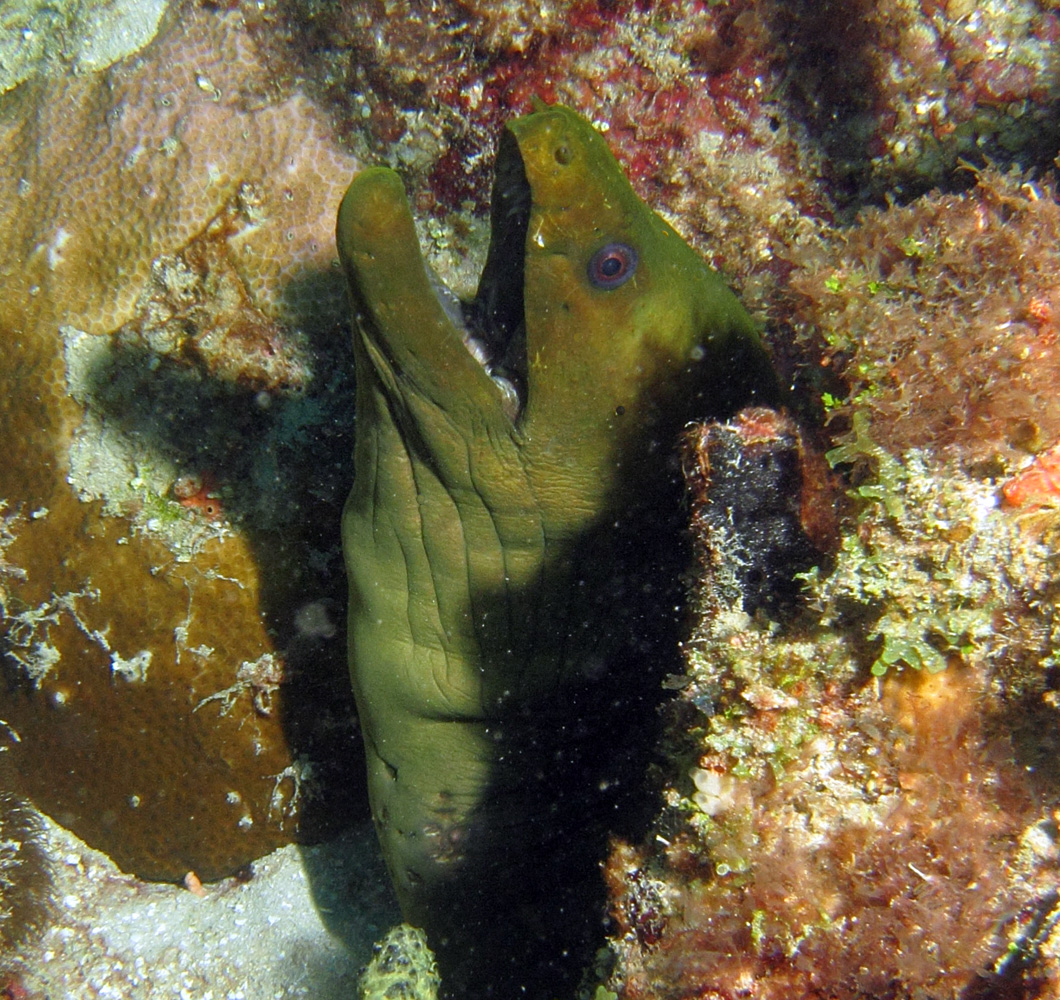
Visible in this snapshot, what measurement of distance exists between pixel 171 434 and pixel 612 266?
2279 millimetres

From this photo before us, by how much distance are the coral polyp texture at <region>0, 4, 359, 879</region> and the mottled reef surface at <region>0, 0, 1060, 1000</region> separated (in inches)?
0.7

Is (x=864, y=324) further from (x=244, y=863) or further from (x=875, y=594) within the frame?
(x=244, y=863)

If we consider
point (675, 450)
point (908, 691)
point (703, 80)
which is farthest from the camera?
point (703, 80)

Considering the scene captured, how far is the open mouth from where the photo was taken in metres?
2.19

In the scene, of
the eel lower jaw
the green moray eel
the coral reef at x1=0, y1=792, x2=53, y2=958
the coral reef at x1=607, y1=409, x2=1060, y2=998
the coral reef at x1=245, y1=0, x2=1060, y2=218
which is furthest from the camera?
the coral reef at x1=0, y1=792, x2=53, y2=958

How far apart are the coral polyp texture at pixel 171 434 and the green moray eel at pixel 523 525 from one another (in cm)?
86

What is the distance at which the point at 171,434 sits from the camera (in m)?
3.24

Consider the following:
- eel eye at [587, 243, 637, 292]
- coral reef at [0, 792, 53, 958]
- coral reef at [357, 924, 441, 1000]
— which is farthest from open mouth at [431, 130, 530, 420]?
coral reef at [0, 792, 53, 958]

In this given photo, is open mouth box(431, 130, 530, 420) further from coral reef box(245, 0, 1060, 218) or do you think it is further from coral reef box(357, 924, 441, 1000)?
coral reef box(357, 924, 441, 1000)

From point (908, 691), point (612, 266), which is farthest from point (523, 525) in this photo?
point (908, 691)

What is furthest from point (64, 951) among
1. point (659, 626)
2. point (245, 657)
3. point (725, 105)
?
point (725, 105)

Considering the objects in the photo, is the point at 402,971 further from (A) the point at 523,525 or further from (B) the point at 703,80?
(B) the point at 703,80

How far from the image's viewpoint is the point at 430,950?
3.10 metres

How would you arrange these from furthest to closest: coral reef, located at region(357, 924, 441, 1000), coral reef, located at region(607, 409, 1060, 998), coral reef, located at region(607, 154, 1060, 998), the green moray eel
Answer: coral reef, located at region(357, 924, 441, 1000)
the green moray eel
coral reef, located at region(607, 409, 1060, 998)
coral reef, located at region(607, 154, 1060, 998)
